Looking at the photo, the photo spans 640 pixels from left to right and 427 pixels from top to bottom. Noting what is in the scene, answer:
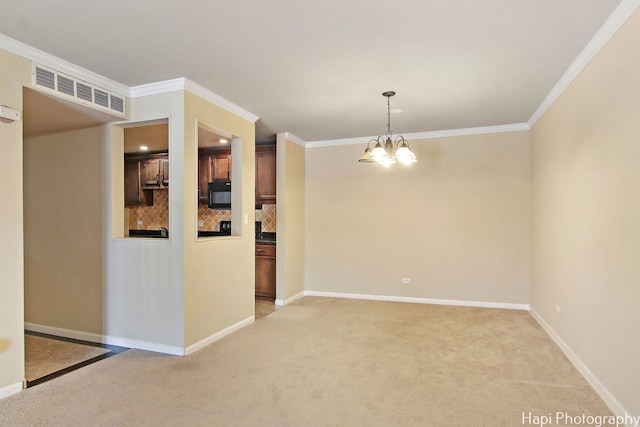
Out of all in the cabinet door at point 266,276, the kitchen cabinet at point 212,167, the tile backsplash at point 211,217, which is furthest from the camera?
the tile backsplash at point 211,217

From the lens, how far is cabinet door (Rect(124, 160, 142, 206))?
6371 millimetres

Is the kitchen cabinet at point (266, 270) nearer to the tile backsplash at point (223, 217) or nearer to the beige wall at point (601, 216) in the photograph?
the tile backsplash at point (223, 217)

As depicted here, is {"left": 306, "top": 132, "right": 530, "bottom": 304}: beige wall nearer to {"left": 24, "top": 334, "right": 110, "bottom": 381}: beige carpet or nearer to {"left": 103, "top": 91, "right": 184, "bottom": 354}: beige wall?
{"left": 103, "top": 91, "right": 184, "bottom": 354}: beige wall

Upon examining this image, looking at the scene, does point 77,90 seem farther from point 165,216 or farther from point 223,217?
point 165,216

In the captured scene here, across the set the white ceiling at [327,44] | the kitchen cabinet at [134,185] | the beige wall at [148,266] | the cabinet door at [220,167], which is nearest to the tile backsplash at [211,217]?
the cabinet door at [220,167]

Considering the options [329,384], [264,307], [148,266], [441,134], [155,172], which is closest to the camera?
[329,384]

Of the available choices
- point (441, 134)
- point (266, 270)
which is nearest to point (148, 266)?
point (266, 270)

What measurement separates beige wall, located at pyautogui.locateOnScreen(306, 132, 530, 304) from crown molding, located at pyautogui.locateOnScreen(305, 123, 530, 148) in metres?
0.07

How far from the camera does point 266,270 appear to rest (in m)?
5.80

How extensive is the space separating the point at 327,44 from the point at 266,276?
3.89 m

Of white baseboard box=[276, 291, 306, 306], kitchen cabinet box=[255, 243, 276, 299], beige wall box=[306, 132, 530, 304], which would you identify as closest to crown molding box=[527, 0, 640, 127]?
beige wall box=[306, 132, 530, 304]

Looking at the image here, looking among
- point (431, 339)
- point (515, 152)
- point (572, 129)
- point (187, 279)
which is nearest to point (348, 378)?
point (431, 339)

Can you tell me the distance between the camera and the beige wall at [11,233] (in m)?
2.64

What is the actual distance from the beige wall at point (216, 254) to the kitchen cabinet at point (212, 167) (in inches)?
61.5
